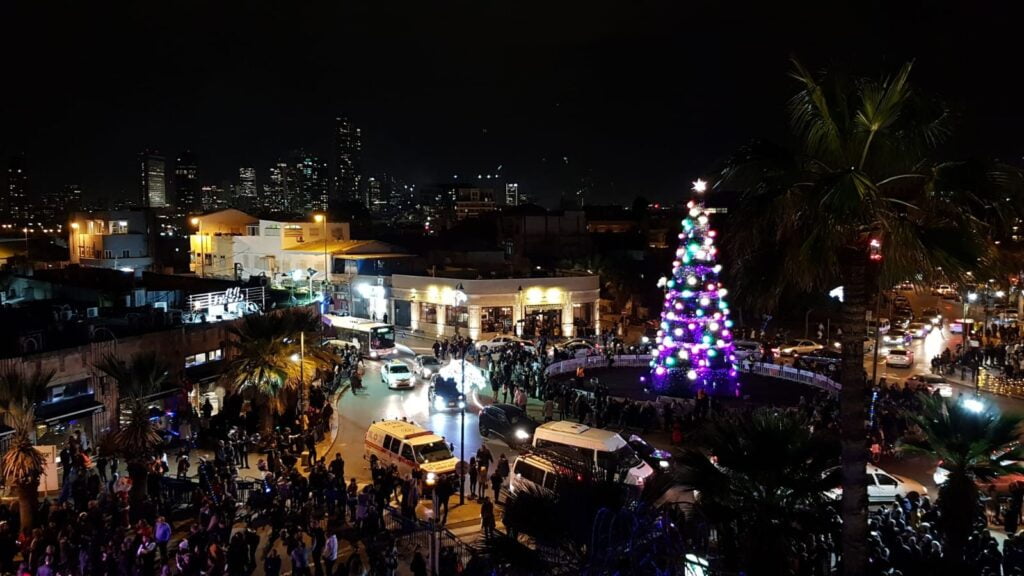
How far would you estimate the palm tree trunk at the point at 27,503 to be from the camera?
50.0 ft

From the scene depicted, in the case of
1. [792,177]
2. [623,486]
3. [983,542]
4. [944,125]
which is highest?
[944,125]

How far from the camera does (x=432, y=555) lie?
12867 millimetres

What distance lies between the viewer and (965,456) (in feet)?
39.2

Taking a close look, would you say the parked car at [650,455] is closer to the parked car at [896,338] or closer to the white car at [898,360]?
the white car at [898,360]

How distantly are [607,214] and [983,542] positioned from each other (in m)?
95.5

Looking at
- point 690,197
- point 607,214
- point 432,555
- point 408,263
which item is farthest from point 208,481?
point 607,214

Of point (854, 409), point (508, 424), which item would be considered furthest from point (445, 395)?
point (854, 409)

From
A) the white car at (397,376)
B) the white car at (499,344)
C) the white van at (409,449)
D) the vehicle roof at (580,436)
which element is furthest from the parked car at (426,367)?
the vehicle roof at (580,436)

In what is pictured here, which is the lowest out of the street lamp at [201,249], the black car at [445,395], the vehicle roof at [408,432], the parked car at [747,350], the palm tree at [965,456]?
the black car at [445,395]

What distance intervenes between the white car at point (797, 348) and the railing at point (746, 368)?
570 cm

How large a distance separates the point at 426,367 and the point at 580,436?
16.6 m

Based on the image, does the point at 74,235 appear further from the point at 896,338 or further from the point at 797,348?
the point at 896,338

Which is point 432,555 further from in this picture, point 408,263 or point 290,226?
point 290,226

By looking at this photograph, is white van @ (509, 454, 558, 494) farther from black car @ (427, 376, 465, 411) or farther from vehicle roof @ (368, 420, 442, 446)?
black car @ (427, 376, 465, 411)
